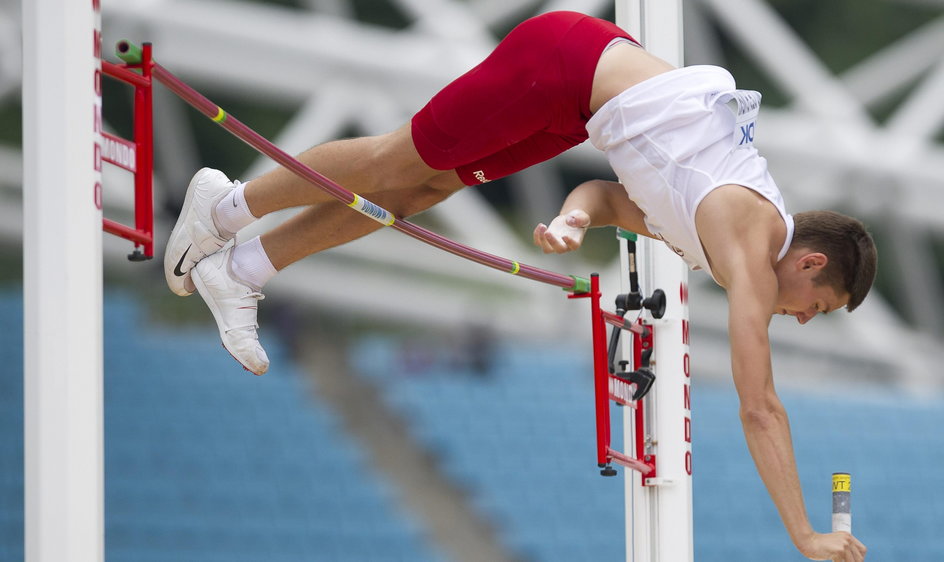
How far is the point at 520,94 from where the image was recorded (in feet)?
8.98

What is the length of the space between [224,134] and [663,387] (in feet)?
32.5

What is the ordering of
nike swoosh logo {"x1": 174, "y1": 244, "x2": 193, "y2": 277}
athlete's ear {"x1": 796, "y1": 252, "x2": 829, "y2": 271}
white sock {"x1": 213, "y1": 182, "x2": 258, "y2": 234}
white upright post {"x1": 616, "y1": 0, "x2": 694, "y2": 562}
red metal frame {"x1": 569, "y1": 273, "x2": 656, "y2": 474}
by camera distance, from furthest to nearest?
1. white upright post {"x1": 616, "y1": 0, "x2": 694, "y2": 562}
2. red metal frame {"x1": 569, "y1": 273, "x2": 656, "y2": 474}
3. nike swoosh logo {"x1": 174, "y1": 244, "x2": 193, "y2": 277}
4. white sock {"x1": 213, "y1": 182, "x2": 258, "y2": 234}
5. athlete's ear {"x1": 796, "y1": 252, "x2": 829, "y2": 271}

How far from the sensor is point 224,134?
41.9 feet

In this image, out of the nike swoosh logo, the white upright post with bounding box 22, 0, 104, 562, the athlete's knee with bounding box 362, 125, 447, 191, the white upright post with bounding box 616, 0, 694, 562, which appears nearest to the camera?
the white upright post with bounding box 22, 0, 104, 562

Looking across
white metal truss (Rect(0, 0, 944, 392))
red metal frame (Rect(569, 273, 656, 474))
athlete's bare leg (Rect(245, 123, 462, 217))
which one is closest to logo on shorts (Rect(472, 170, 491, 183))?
athlete's bare leg (Rect(245, 123, 462, 217))

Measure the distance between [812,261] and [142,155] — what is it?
4.72 feet

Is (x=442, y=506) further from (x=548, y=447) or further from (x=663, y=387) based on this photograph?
(x=663, y=387)

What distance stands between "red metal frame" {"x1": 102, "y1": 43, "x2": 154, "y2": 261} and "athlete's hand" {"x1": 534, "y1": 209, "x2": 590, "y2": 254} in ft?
2.68

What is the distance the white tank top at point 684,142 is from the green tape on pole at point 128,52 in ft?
3.22

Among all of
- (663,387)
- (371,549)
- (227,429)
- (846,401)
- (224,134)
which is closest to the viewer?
(663,387)

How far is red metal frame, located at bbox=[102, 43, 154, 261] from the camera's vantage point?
257cm

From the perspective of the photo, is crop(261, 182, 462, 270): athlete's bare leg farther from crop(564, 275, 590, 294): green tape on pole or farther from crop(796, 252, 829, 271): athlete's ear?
crop(796, 252, 829, 271): athlete's ear

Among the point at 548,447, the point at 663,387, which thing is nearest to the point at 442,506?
the point at 548,447

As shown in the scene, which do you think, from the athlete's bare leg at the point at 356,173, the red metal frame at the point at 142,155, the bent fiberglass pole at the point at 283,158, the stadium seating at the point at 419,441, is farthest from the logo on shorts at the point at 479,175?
the stadium seating at the point at 419,441
